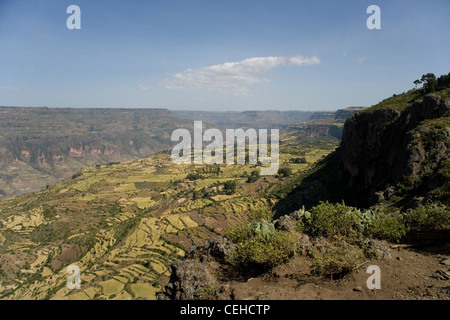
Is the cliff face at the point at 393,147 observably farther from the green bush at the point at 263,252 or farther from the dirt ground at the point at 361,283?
the green bush at the point at 263,252

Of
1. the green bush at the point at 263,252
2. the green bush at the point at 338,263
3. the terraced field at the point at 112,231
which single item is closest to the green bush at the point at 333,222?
the green bush at the point at 338,263

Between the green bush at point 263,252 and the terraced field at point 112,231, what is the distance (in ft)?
38.7

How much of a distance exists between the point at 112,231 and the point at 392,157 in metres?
84.0

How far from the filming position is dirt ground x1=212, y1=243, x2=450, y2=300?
33.5ft

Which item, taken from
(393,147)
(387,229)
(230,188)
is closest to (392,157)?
(393,147)

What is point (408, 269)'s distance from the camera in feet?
39.8

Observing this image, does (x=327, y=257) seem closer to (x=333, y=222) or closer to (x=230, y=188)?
(x=333, y=222)

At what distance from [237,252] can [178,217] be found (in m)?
73.3

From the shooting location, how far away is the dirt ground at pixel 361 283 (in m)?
10.2

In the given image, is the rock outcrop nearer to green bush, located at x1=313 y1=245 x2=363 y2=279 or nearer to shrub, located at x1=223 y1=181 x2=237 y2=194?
green bush, located at x1=313 y1=245 x2=363 y2=279

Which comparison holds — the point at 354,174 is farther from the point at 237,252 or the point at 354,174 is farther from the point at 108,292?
the point at 108,292

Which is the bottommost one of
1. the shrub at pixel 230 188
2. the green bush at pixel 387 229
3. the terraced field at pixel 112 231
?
the terraced field at pixel 112 231

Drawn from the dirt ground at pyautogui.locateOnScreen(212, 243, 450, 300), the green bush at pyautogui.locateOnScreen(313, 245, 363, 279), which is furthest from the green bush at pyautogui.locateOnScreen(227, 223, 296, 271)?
the green bush at pyautogui.locateOnScreen(313, 245, 363, 279)
